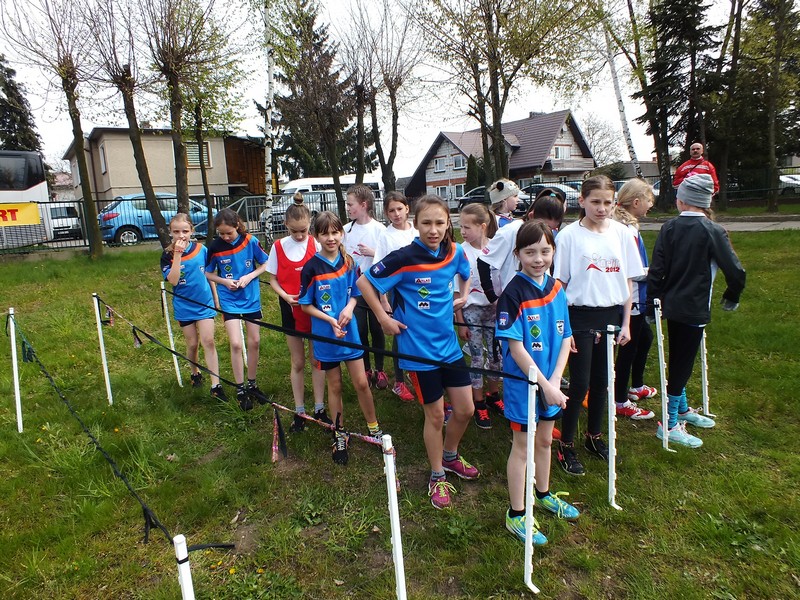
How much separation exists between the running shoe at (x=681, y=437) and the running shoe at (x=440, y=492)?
1.74 m

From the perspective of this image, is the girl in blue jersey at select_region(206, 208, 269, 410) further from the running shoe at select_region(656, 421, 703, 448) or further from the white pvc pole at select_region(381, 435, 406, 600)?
the running shoe at select_region(656, 421, 703, 448)

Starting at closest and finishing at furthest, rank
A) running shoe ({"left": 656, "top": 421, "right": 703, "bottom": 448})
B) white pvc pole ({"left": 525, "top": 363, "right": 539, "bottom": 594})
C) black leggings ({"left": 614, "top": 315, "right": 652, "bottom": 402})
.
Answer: white pvc pole ({"left": 525, "top": 363, "right": 539, "bottom": 594}) → running shoe ({"left": 656, "top": 421, "right": 703, "bottom": 448}) → black leggings ({"left": 614, "top": 315, "right": 652, "bottom": 402})

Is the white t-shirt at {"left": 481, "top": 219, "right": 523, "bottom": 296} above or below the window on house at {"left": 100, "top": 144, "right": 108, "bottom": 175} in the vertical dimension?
below

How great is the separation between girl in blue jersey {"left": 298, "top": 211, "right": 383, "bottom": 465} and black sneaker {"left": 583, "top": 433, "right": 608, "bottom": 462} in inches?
61.6

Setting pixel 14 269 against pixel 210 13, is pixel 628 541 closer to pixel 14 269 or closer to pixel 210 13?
pixel 210 13

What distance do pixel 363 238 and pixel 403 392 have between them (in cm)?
155

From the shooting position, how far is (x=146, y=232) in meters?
15.8

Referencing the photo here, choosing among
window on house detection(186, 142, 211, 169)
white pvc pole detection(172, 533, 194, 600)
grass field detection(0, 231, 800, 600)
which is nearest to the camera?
white pvc pole detection(172, 533, 194, 600)

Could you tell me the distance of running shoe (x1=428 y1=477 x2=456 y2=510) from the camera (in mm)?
3139

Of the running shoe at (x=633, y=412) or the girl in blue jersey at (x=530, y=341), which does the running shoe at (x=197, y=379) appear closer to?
the girl in blue jersey at (x=530, y=341)

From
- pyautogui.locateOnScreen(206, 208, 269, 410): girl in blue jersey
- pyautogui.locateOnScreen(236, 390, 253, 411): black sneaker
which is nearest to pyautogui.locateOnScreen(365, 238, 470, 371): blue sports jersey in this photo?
pyautogui.locateOnScreen(206, 208, 269, 410): girl in blue jersey

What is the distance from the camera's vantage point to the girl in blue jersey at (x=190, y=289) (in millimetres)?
4668

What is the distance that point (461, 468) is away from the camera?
3432 millimetres

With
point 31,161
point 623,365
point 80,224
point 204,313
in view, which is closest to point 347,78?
point 80,224
